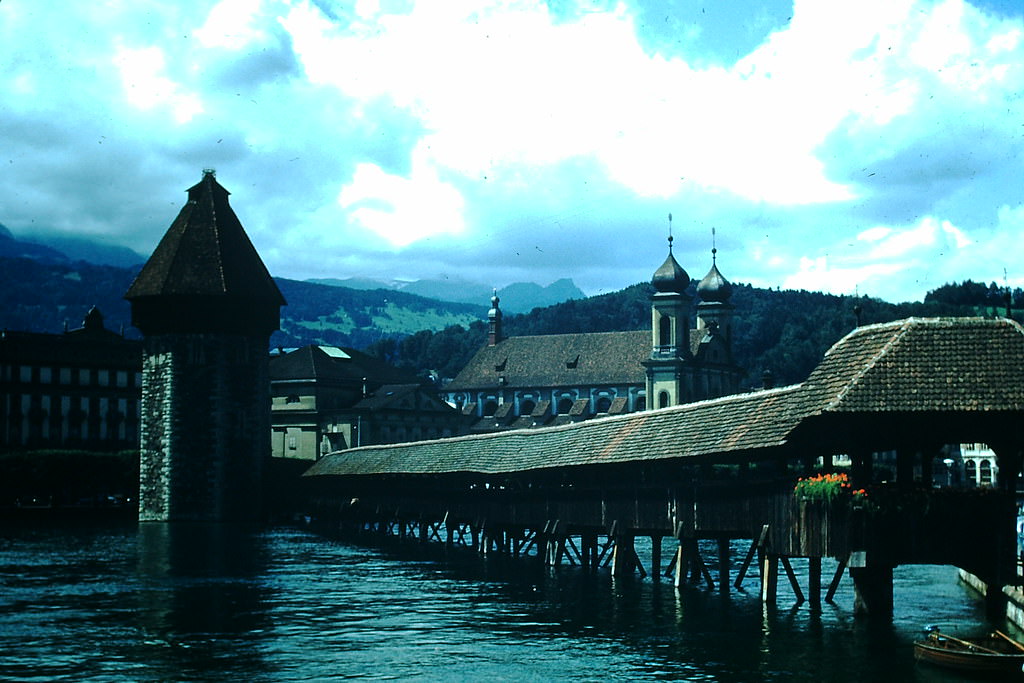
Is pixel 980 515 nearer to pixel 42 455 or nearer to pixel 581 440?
pixel 581 440

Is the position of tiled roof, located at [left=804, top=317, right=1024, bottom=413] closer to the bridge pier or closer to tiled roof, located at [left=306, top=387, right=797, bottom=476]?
tiled roof, located at [left=306, top=387, right=797, bottom=476]

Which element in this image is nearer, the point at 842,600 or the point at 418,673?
the point at 418,673

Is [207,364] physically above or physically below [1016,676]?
above

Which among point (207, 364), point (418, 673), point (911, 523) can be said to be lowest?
point (418, 673)

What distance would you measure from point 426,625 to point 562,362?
427 ft

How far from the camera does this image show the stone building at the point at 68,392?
423 feet

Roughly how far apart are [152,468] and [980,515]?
218ft

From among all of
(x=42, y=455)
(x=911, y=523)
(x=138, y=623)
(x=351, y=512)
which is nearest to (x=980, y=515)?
(x=911, y=523)

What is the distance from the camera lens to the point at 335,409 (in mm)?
136000

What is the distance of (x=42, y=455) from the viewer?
353 ft

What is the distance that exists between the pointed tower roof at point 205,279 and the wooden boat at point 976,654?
67.5m

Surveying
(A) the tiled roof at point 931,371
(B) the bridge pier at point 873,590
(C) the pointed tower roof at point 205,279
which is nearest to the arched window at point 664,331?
(C) the pointed tower roof at point 205,279

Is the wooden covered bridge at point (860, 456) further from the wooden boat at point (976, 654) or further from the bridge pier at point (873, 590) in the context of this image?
the wooden boat at point (976, 654)

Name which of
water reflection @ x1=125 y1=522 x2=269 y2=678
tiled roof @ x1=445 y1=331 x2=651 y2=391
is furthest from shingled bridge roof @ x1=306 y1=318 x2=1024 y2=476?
tiled roof @ x1=445 y1=331 x2=651 y2=391
